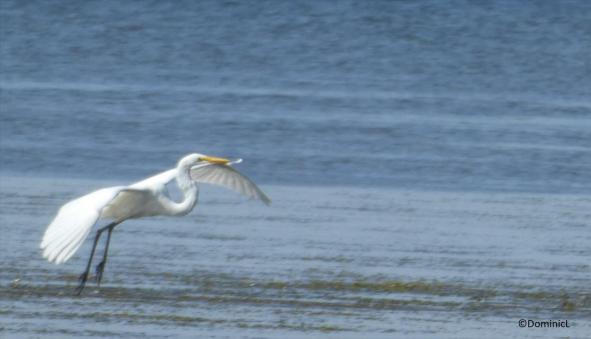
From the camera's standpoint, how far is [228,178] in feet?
39.6

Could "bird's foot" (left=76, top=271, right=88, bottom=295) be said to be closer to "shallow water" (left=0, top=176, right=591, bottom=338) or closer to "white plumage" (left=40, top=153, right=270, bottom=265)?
"shallow water" (left=0, top=176, right=591, bottom=338)

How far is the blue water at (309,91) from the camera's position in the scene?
16062mm

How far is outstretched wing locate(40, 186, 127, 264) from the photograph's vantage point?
30.7 ft

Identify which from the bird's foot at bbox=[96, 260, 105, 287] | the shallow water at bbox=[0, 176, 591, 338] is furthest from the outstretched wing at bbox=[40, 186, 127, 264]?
the bird's foot at bbox=[96, 260, 105, 287]

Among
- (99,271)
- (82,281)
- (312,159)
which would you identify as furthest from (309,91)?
(82,281)

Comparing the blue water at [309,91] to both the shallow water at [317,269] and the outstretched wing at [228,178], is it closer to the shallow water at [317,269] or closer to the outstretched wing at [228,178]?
the shallow water at [317,269]

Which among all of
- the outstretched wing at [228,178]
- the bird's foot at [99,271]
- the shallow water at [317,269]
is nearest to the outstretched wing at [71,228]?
the shallow water at [317,269]

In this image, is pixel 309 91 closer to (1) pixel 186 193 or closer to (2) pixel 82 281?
(1) pixel 186 193

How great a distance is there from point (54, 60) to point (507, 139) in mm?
8339

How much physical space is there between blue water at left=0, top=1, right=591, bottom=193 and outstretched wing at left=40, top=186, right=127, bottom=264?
17.7 ft

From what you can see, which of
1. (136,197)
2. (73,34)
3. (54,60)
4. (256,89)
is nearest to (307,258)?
(136,197)

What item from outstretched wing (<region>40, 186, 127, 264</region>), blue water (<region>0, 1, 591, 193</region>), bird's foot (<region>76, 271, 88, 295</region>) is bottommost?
blue water (<region>0, 1, 591, 193</region>)

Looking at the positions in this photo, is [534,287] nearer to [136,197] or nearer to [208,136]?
[136,197]

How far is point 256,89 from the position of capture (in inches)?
825
